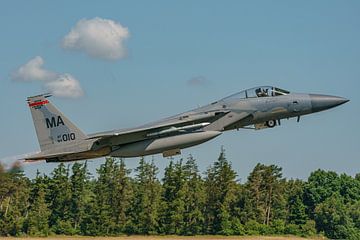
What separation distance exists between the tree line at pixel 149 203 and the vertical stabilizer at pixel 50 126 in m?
41.4

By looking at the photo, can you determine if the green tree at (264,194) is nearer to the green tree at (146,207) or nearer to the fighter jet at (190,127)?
the green tree at (146,207)

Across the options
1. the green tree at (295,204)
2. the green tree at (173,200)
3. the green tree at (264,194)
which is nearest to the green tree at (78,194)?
the green tree at (173,200)

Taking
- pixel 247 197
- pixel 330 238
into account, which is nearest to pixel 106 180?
pixel 247 197

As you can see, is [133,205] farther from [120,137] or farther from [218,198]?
[120,137]

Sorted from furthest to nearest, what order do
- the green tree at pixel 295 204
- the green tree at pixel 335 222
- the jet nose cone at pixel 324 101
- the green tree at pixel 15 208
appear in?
the green tree at pixel 295 204 → the green tree at pixel 335 222 → the green tree at pixel 15 208 → the jet nose cone at pixel 324 101

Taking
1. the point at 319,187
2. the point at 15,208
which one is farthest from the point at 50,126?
the point at 319,187

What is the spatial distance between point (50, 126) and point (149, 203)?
4659cm

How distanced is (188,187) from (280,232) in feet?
37.7

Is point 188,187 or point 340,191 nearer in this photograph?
point 188,187

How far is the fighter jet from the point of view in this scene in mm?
36031

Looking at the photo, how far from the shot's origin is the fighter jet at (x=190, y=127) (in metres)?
36.0

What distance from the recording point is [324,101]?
120 ft

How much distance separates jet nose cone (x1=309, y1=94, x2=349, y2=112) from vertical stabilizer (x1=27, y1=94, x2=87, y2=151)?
37.3 ft

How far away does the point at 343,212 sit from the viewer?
316 feet
